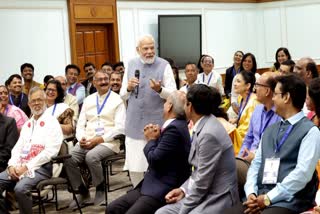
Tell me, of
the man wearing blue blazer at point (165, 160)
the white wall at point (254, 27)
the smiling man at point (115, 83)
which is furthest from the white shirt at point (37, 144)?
the white wall at point (254, 27)

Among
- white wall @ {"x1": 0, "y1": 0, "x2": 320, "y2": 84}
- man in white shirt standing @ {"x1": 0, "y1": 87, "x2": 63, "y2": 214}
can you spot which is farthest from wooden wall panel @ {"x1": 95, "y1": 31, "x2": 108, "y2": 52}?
man in white shirt standing @ {"x1": 0, "y1": 87, "x2": 63, "y2": 214}

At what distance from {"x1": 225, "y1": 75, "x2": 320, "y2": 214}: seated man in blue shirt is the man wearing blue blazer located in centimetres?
52

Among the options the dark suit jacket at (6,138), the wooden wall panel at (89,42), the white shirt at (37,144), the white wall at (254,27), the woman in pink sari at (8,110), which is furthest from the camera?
the white wall at (254,27)

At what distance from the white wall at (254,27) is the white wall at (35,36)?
215cm

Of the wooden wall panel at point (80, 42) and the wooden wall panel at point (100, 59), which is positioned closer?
the wooden wall panel at point (80, 42)

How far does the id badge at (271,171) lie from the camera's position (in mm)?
2732

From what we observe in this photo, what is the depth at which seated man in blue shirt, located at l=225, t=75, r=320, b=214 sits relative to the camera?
2637 mm

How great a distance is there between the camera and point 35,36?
28.3ft

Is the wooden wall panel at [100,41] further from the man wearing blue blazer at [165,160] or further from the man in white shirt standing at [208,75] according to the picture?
the man wearing blue blazer at [165,160]

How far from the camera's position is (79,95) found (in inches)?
268

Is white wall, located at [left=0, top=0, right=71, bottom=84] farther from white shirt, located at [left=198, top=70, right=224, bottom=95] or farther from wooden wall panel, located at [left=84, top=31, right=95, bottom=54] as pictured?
white shirt, located at [left=198, top=70, right=224, bottom=95]

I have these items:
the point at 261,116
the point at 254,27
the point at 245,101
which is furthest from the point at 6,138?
the point at 254,27

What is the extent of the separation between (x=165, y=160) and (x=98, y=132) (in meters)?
1.96

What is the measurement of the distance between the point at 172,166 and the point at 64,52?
624 centimetres
